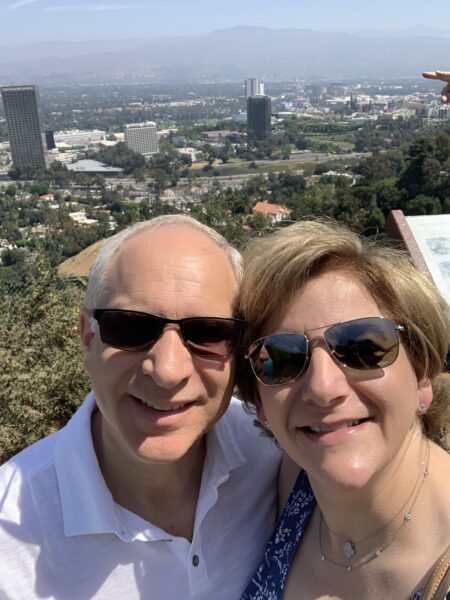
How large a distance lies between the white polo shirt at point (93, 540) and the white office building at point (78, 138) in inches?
3532

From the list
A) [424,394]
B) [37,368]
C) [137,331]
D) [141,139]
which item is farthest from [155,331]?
[141,139]

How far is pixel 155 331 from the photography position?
44.3 inches

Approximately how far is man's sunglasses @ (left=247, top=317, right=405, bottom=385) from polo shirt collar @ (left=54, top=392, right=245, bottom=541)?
1.20 ft

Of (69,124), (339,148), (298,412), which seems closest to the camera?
(298,412)

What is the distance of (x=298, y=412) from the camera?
1.06 m

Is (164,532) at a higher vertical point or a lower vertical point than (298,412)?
lower

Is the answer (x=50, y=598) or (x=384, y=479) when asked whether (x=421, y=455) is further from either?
(x=50, y=598)

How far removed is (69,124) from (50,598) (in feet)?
369

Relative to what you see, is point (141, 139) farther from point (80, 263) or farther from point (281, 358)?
point (281, 358)

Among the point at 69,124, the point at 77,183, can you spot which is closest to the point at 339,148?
the point at 77,183

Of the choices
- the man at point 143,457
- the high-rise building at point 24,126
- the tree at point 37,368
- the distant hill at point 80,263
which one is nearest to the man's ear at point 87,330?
the man at point 143,457

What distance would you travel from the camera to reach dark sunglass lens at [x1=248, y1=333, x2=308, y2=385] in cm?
106

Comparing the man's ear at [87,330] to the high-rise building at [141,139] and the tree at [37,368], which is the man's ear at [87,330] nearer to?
the tree at [37,368]

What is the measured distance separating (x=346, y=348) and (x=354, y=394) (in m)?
0.08
